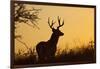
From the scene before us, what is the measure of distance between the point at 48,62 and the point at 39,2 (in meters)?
0.56

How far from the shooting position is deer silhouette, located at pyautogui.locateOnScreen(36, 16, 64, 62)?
6.57ft

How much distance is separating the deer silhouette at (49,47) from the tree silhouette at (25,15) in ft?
0.51

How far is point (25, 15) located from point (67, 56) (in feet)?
1.85

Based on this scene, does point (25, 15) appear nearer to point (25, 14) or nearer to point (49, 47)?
point (25, 14)

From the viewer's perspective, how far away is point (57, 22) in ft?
6.75

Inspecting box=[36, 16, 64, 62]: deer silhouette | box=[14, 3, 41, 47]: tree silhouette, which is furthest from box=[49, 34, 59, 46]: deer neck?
box=[14, 3, 41, 47]: tree silhouette

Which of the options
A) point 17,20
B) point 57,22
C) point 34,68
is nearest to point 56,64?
point 34,68

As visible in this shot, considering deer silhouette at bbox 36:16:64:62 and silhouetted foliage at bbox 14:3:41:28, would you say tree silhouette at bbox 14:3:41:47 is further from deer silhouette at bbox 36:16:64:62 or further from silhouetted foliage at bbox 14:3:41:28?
deer silhouette at bbox 36:16:64:62

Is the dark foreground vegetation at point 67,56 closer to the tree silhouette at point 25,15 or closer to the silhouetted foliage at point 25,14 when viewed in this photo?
the tree silhouette at point 25,15

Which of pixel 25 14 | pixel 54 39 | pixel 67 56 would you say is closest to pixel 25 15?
pixel 25 14

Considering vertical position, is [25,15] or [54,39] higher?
[25,15]

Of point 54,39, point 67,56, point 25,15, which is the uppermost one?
point 25,15

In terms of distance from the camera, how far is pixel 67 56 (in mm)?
2104

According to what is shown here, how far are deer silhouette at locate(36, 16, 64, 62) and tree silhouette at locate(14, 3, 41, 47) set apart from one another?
6.2 inches
